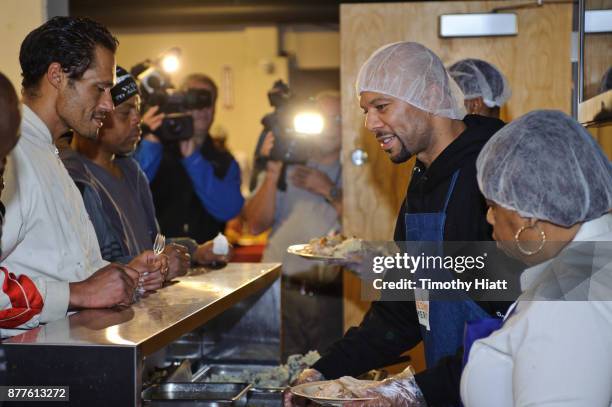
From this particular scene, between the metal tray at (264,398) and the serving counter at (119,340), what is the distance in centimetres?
28

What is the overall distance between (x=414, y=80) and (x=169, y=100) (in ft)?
6.23

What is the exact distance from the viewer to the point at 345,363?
87.5 inches

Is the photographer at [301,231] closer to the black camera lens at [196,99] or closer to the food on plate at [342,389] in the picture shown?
the black camera lens at [196,99]

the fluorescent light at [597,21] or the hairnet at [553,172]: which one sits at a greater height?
the fluorescent light at [597,21]

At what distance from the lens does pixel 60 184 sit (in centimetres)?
206

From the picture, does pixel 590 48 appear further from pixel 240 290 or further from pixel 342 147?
pixel 342 147

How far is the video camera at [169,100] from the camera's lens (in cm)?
376

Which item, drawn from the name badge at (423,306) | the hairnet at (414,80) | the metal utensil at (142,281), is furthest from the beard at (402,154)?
the metal utensil at (142,281)

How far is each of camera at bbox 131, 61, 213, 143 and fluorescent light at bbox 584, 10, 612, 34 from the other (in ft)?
6.34

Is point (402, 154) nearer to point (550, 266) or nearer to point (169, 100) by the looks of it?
point (550, 266)

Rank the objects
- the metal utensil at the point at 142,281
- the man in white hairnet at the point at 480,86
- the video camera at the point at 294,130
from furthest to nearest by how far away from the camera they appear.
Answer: the video camera at the point at 294,130, the man in white hairnet at the point at 480,86, the metal utensil at the point at 142,281

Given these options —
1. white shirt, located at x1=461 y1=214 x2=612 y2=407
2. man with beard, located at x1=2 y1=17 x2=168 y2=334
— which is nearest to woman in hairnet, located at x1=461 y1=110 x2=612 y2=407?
white shirt, located at x1=461 y1=214 x2=612 y2=407

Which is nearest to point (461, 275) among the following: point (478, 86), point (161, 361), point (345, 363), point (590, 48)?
point (345, 363)

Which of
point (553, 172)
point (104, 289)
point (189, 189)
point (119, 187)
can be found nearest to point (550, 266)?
point (553, 172)
